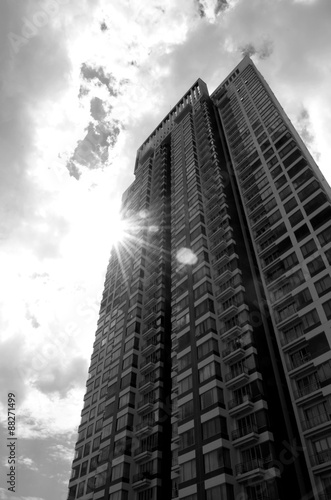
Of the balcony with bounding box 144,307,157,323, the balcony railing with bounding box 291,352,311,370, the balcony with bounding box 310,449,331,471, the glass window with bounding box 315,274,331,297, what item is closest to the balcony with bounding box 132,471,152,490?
the balcony with bounding box 310,449,331,471

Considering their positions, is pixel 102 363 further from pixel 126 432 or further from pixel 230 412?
pixel 230 412

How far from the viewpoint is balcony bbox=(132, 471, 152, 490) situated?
5414 centimetres

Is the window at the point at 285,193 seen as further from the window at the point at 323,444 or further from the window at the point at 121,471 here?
the window at the point at 121,471

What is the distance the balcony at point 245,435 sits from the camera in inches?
1764

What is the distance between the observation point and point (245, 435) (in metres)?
45.7

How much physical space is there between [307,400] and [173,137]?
83903 millimetres

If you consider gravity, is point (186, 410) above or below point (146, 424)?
below

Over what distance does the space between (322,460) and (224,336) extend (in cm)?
1967

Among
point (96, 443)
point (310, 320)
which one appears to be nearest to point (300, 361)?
point (310, 320)

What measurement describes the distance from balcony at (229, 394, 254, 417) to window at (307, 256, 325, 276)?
18413mm

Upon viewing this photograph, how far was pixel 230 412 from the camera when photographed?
4894cm

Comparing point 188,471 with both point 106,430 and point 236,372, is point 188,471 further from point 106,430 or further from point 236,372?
point 106,430

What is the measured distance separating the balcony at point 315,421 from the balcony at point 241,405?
→ 603 centimetres

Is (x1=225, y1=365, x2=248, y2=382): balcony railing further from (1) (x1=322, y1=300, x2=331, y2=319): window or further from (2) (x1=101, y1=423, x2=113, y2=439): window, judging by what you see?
(2) (x1=101, y1=423, x2=113, y2=439): window
